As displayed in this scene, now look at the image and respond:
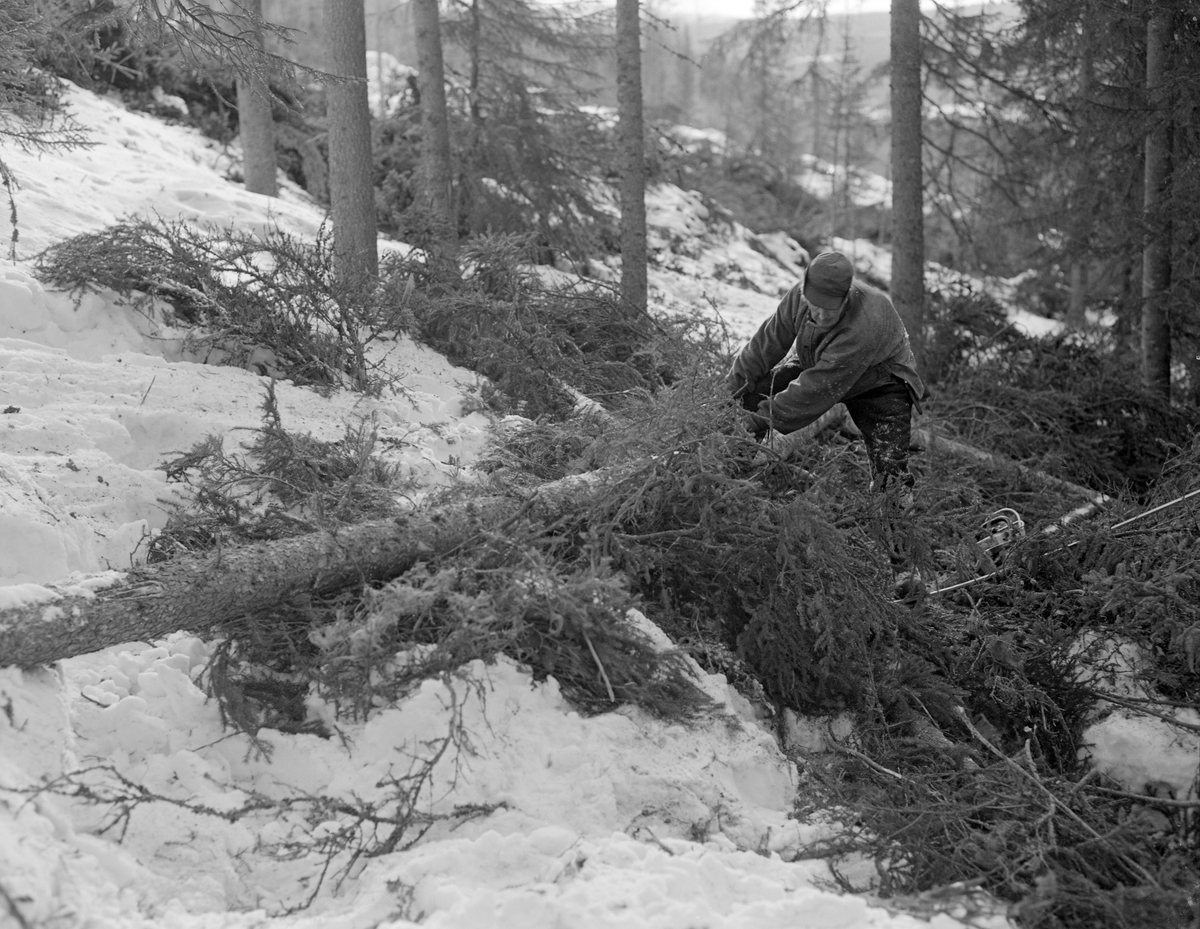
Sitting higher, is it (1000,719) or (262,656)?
(262,656)

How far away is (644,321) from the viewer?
8.28 m

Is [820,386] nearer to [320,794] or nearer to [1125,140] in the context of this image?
[320,794]

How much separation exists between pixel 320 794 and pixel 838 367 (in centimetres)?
338

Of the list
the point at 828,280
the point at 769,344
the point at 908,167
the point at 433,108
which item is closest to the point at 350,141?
the point at 433,108

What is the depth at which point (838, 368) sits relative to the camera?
5.08 metres

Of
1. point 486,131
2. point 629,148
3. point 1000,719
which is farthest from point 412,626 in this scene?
point 486,131

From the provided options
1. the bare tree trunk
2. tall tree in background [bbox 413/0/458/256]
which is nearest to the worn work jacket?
tall tree in background [bbox 413/0/458/256]

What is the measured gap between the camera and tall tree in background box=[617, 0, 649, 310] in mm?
10070

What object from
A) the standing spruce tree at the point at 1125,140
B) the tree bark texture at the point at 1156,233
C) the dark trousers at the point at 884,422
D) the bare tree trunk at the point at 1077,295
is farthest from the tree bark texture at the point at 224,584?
the bare tree trunk at the point at 1077,295

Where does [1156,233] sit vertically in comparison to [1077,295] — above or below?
above

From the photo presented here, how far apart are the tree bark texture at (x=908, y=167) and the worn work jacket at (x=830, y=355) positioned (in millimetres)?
5165

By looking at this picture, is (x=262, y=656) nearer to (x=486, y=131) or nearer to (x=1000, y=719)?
(x=1000, y=719)

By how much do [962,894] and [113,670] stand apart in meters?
3.25

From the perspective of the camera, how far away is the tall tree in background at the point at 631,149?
10.1 meters
